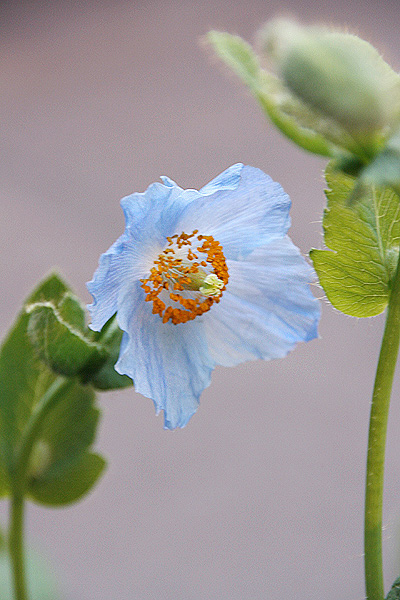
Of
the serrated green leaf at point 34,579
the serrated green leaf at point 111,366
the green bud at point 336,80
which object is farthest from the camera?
the serrated green leaf at point 34,579

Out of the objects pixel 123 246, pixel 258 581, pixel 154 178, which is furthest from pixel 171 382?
pixel 154 178

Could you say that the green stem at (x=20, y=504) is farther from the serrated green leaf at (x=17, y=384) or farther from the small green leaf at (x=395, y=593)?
the small green leaf at (x=395, y=593)

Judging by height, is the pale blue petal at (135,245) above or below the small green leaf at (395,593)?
above

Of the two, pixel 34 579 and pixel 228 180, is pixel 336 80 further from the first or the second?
pixel 34 579

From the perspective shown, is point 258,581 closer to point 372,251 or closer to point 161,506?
point 161,506

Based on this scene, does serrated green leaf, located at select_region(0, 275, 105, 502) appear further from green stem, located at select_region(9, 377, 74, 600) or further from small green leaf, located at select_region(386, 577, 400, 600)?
small green leaf, located at select_region(386, 577, 400, 600)

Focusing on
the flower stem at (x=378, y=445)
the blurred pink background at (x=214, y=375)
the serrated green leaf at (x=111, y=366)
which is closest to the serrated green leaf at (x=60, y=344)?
the serrated green leaf at (x=111, y=366)
